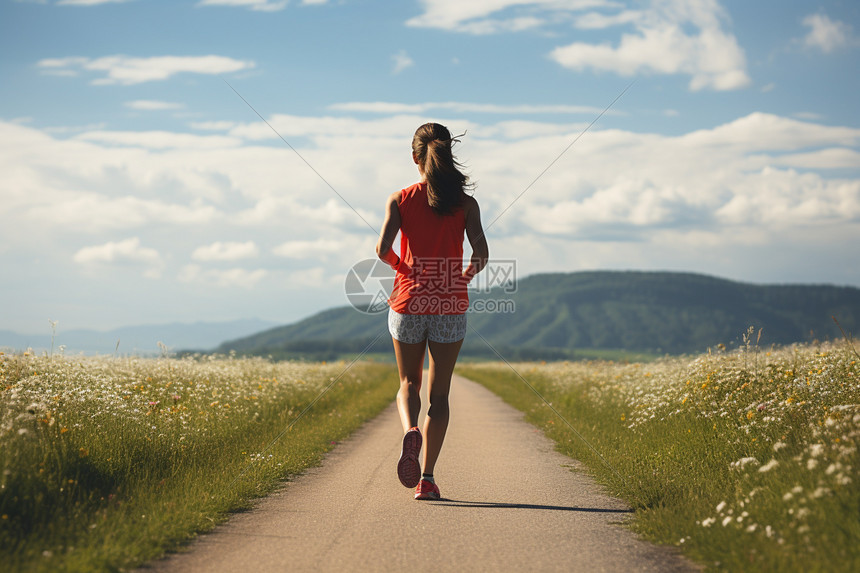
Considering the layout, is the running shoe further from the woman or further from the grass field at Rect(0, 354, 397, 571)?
the grass field at Rect(0, 354, 397, 571)

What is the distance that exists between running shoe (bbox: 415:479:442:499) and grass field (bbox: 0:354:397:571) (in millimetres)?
1419

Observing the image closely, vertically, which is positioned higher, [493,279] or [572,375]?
[493,279]

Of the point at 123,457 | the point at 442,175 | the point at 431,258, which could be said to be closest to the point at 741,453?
the point at 431,258

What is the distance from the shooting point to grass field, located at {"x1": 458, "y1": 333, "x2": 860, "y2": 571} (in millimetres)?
3865

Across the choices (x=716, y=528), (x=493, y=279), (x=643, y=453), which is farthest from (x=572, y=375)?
(x=716, y=528)

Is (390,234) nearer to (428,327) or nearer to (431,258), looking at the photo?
(431,258)

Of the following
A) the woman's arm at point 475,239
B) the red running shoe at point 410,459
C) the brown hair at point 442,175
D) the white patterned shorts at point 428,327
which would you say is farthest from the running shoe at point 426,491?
the brown hair at point 442,175

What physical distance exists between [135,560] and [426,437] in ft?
8.46

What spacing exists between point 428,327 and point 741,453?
10.8 feet

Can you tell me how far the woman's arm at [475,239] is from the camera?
5.66 m

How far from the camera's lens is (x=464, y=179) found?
222 inches

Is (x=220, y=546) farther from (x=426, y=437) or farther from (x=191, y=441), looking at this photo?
(x=191, y=441)

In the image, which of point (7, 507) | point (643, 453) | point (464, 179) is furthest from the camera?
point (643, 453)

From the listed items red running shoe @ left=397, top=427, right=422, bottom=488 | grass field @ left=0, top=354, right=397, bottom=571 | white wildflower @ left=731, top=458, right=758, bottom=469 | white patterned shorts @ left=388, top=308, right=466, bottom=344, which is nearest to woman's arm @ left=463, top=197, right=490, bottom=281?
white patterned shorts @ left=388, top=308, right=466, bottom=344
